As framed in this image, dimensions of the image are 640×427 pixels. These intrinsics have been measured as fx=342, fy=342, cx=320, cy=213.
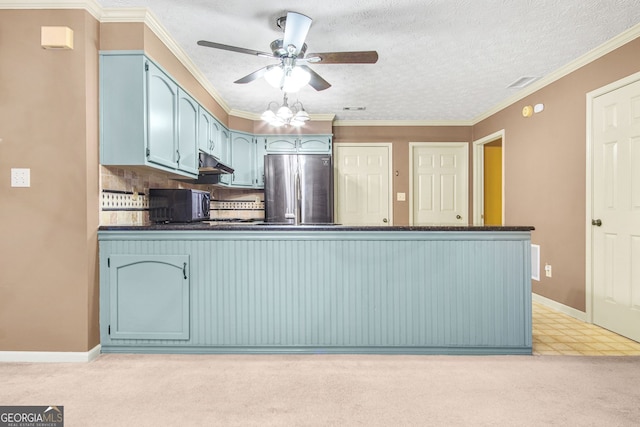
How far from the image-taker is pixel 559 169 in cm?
349

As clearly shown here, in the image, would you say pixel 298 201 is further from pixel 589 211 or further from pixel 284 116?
pixel 589 211

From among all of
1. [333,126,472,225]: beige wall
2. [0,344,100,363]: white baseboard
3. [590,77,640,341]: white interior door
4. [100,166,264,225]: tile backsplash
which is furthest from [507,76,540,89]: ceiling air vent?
[0,344,100,363]: white baseboard

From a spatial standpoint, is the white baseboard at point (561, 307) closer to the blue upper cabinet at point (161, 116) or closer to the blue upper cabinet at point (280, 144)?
the blue upper cabinet at point (280, 144)

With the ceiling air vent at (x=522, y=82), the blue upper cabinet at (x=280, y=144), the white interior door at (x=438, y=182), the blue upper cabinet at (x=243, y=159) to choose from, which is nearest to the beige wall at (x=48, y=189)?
the blue upper cabinet at (x=243, y=159)

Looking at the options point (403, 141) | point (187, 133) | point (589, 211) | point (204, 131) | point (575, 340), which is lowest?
point (575, 340)

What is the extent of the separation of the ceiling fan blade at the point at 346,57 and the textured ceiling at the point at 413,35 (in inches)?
13.3

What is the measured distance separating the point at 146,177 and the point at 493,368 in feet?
10.2

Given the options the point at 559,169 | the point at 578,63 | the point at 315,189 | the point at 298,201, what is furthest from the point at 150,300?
the point at 578,63

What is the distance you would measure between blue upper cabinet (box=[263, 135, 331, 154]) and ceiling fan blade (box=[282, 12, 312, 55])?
106 inches

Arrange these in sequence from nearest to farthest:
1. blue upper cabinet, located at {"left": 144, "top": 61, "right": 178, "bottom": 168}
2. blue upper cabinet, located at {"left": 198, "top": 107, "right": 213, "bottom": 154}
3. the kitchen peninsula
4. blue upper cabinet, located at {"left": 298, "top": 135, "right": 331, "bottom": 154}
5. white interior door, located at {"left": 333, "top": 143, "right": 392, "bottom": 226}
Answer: the kitchen peninsula → blue upper cabinet, located at {"left": 144, "top": 61, "right": 178, "bottom": 168} → blue upper cabinet, located at {"left": 198, "top": 107, "right": 213, "bottom": 154} → blue upper cabinet, located at {"left": 298, "top": 135, "right": 331, "bottom": 154} → white interior door, located at {"left": 333, "top": 143, "right": 392, "bottom": 226}

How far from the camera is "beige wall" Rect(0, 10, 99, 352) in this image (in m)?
2.26

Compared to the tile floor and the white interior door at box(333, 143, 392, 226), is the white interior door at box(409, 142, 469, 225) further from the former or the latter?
the tile floor

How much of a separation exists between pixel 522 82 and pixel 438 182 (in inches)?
80.4

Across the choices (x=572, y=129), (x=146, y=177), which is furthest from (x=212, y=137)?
→ (x=572, y=129)
